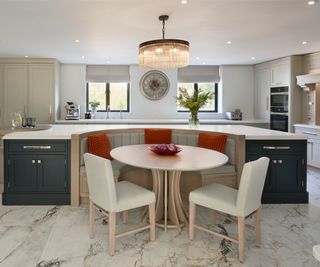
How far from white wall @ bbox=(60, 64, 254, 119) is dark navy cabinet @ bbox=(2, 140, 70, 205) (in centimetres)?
392

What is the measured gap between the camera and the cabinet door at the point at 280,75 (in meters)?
6.24

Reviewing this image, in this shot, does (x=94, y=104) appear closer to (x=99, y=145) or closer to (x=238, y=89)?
(x=238, y=89)

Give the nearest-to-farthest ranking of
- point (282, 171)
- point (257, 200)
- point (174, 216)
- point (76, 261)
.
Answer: point (76, 261) → point (257, 200) → point (174, 216) → point (282, 171)

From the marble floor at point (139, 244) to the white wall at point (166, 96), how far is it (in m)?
4.37

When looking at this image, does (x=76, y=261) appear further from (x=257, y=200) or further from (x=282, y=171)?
(x=282, y=171)

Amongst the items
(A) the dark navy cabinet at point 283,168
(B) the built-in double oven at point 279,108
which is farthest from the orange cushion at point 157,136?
(B) the built-in double oven at point 279,108

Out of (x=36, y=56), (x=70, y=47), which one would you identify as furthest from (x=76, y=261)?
(x=36, y=56)


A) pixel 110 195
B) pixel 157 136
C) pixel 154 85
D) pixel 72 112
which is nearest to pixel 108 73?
pixel 154 85

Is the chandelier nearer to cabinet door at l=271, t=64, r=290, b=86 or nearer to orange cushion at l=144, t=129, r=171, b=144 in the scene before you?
orange cushion at l=144, t=129, r=171, b=144

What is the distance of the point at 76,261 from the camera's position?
2.27 m

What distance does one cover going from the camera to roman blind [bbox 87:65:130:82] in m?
7.37

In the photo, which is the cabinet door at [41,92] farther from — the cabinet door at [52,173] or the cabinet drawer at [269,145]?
the cabinet drawer at [269,145]

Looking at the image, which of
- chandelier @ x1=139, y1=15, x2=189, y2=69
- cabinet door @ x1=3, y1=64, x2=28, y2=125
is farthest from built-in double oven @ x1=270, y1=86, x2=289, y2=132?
cabinet door @ x1=3, y1=64, x2=28, y2=125

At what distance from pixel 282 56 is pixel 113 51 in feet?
11.6
